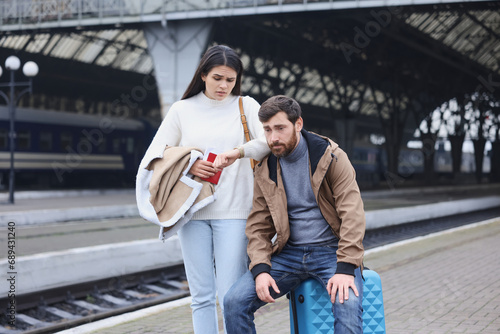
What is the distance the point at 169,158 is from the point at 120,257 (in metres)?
5.39

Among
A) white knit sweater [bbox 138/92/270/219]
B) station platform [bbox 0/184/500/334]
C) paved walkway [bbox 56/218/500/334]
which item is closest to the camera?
white knit sweater [bbox 138/92/270/219]

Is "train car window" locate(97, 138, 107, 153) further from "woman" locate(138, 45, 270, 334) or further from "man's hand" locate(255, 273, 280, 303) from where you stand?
"man's hand" locate(255, 273, 280, 303)

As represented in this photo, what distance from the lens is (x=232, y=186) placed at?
3.40 metres

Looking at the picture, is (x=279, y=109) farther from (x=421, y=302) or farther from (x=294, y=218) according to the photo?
(x=421, y=302)

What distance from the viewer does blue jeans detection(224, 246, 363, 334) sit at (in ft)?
9.67

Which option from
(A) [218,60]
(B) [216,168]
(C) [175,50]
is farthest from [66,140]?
(B) [216,168]

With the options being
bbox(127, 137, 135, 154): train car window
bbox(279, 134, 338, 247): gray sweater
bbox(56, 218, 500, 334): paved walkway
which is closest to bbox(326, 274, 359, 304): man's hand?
bbox(279, 134, 338, 247): gray sweater

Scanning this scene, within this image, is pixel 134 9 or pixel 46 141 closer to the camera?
pixel 134 9

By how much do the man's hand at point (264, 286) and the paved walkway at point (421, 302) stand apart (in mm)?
2229

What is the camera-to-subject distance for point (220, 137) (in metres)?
3.44

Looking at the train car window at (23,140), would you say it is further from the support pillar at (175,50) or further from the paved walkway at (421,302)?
the paved walkway at (421,302)

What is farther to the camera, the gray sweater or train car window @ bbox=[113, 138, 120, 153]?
train car window @ bbox=[113, 138, 120, 153]

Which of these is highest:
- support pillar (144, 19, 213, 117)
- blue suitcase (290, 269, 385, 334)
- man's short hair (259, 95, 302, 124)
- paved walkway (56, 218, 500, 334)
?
support pillar (144, 19, 213, 117)

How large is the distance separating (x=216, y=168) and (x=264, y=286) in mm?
659
